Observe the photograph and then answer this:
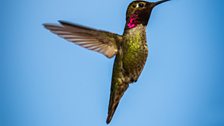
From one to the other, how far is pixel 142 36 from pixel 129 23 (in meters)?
0.09

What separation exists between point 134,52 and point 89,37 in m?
0.21

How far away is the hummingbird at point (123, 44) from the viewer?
106 centimetres

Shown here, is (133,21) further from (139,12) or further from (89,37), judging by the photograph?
(89,37)

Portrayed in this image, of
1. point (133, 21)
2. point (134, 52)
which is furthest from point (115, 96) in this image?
point (133, 21)

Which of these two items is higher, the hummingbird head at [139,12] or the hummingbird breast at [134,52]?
the hummingbird head at [139,12]

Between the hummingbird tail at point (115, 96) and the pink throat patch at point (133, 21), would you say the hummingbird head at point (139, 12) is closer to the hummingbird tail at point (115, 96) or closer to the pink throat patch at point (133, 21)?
the pink throat patch at point (133, 21)

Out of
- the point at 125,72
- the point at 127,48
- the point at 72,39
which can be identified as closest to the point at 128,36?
the point at 127,48

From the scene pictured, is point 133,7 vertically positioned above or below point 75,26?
above

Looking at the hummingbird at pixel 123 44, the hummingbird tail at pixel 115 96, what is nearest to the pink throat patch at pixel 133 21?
the hummingbird at pixel 123 44

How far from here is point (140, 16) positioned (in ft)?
3.56

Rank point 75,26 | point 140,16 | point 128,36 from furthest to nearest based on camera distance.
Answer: point 128,36 < point 140,16 < point 75,26

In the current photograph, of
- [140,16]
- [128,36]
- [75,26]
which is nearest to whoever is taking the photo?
[75,26]

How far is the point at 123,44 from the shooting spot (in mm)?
1230

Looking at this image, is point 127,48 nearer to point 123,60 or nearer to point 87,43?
point 123,60
